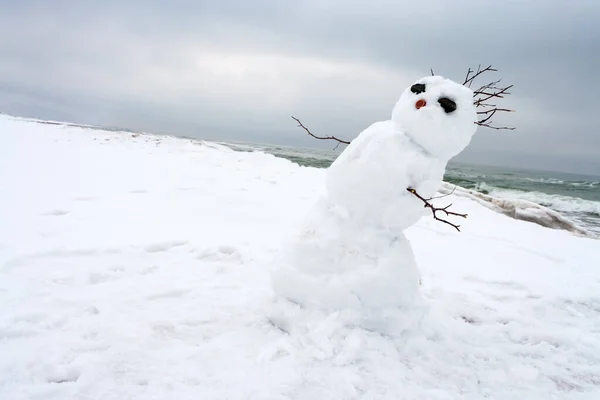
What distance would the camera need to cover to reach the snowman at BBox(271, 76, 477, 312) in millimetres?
2295

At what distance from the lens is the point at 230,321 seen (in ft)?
7.86

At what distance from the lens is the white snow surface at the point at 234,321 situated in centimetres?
184

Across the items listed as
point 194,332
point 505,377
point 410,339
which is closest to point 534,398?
point 505,377

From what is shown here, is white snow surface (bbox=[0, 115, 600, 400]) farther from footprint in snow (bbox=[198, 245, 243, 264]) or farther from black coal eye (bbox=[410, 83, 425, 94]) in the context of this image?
black coal eye (bbox=[410, 83, 425, 94])

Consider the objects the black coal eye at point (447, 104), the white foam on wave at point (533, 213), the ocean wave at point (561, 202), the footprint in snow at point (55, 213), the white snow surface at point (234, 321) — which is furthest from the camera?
the ocean wave at point (561, 202)

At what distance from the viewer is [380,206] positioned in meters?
2.38

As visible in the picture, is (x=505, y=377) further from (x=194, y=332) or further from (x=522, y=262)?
(x=522, y=262)

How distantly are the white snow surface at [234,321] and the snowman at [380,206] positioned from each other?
7.5 inches

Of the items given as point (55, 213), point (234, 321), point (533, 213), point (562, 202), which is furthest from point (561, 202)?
point (55, 213)

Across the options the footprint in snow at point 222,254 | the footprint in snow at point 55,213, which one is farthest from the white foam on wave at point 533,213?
the footprint in snow at point 55,213

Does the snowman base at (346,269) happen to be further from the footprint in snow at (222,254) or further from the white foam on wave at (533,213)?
the white foam on wave at (533,213)

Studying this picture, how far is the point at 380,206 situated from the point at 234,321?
1298mm

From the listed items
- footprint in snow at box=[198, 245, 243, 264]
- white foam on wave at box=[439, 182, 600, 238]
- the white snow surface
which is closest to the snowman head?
the white snow surface

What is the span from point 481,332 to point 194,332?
218cm
